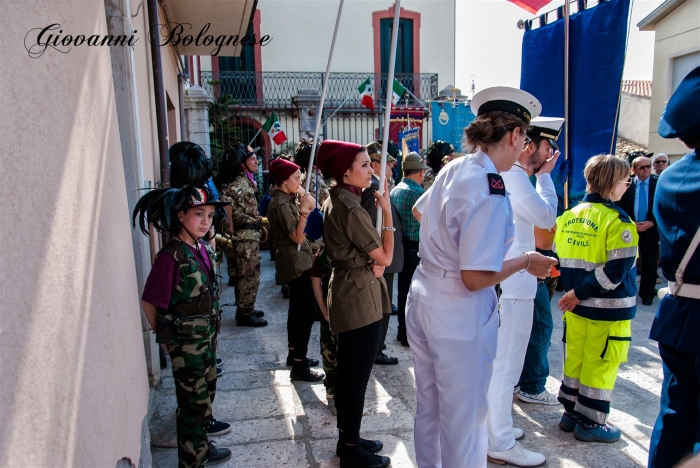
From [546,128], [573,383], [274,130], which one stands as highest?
[274,130]

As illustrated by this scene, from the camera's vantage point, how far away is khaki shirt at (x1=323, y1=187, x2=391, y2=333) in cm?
288

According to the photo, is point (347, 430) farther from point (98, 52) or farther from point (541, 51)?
point (541, 51)

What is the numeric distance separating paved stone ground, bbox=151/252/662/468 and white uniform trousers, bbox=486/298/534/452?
35cm

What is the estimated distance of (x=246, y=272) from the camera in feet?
19.6

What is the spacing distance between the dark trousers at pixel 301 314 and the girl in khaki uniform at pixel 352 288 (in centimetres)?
130

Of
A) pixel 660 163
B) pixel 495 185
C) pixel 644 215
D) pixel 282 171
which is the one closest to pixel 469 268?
pixel 495 185

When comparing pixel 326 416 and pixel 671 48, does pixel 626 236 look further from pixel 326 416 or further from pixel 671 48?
pixel 671 48

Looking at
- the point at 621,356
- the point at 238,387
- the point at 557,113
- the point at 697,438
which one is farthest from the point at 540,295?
the point at 238,387

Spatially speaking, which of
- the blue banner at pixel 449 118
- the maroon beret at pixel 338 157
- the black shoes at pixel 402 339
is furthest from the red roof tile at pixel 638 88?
the maroon beret at pixel 338 157

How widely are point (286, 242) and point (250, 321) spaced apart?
6.01ft

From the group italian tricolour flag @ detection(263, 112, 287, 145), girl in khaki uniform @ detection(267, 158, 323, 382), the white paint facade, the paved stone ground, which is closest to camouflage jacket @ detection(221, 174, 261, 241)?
girl in khaki uniform @ detection(267, 158, 323, 382)

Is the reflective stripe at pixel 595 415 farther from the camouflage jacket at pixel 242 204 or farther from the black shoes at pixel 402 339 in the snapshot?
the camouflage jacket at pixel 242 204

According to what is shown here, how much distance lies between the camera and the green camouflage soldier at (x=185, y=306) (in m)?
2.74

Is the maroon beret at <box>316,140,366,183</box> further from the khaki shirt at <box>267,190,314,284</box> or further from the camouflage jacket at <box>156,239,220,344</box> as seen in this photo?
the khaki shirt at <box>267,190,314,284</box>
